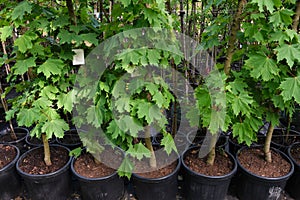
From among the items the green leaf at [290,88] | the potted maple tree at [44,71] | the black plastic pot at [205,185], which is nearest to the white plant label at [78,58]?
the potted maple tree at [44,71]

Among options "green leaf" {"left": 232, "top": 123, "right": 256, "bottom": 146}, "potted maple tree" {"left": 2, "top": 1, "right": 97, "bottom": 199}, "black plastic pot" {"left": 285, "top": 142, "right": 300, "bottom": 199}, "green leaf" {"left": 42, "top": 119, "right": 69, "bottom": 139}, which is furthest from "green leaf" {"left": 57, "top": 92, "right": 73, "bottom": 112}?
"black plastic pot" {"left": 285, "top": 142, "right": 300, "bottom": 199}

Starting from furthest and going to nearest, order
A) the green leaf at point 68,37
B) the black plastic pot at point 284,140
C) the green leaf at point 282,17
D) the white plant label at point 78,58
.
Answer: the black plastic pot at point 284,140 < the white plant label at point 78,58 < the green leaf at point 68,37 < the green leaf at point 282,17

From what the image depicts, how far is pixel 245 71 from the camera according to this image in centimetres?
221

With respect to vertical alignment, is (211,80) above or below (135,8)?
below

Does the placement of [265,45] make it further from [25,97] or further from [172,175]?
[25,97]

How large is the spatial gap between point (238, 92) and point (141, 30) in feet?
2.95

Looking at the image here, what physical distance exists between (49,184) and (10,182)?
439 millimetres

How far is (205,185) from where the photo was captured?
2270 mm

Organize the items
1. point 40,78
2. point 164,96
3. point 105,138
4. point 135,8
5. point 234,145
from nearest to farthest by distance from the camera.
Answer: point 135,8, point 164,96, point 40,78, point 105,138, point 234,145

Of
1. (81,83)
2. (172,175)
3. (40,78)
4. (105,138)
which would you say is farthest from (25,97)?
(172,175)

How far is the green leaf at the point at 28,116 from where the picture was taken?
200 cm

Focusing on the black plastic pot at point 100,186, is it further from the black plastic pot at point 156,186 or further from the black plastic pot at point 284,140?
the black plastic pot at point 284,140

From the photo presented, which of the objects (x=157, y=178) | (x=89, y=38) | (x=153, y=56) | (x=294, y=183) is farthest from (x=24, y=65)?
(x=294, y=183)

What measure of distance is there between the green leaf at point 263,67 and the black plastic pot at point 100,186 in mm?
1413
